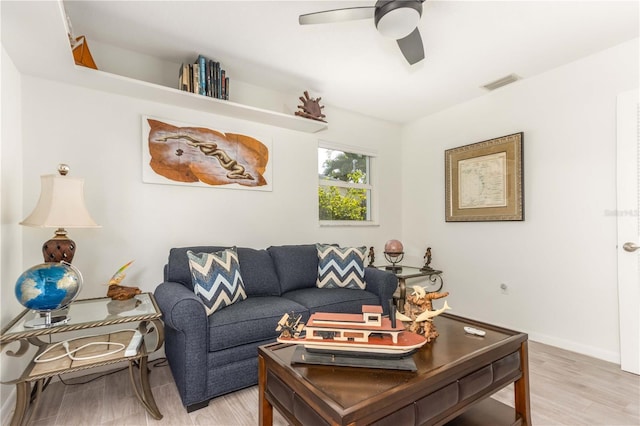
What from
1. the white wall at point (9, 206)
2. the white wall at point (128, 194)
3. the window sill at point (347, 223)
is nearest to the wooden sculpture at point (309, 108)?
the white wall at point (128, 194)

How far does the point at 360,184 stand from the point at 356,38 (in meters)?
1.97

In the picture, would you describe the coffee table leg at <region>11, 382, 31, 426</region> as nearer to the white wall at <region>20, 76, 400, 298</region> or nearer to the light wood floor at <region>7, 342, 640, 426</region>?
the light wood floor at <region>7, 342, 640, 426</region>

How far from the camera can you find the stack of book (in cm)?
251

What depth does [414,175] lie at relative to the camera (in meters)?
4.19

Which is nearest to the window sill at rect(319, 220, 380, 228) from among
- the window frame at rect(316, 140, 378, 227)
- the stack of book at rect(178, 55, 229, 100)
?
the window frame at rect(316, 140, 378, 227)

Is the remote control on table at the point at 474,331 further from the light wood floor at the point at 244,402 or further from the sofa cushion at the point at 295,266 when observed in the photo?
the sofa cushion at the point at 295,266

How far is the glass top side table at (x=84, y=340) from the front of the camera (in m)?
1.49

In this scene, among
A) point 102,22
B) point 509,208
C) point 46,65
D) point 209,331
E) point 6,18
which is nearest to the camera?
point 6,18

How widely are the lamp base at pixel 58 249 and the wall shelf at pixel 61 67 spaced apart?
42.2 inches

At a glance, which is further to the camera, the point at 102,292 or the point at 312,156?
the point at 312,156

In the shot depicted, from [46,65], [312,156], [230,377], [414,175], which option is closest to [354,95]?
[312,156]

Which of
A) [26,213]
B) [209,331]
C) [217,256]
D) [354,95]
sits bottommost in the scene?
[209,331]

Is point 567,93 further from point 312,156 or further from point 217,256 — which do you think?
point 217,256

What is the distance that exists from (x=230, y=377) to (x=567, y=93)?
3541mm
